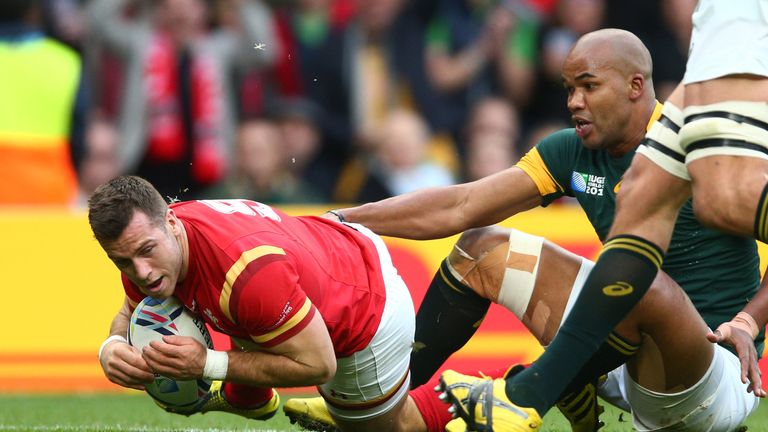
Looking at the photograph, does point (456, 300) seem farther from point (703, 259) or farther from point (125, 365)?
point (125, 365)

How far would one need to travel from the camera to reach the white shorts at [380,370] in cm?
521

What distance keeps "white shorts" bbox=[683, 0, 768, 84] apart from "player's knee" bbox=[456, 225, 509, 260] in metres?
1.14

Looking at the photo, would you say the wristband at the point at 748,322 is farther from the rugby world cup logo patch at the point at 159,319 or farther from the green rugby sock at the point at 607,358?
the rugby world cup logo patch at the point at 159,319

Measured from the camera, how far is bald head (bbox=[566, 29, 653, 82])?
5.35m

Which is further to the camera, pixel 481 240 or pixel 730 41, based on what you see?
pixel 481 240

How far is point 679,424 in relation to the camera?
5020 mm

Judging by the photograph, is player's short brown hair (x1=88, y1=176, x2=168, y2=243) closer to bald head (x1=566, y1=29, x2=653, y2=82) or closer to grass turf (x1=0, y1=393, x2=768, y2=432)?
grass turf (x1=0, y1=393, x2=768, y2=432)

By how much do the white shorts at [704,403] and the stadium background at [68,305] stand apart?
3131mm

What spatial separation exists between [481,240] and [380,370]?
697mm

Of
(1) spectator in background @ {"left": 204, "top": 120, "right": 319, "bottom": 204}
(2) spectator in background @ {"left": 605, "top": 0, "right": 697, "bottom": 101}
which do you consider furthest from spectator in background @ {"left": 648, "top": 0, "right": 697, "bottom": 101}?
(1) spectator in background @ {"left": 204, "top": 120, "right": 319, "bottom": 204}

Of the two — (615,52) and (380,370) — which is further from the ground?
(615,52)

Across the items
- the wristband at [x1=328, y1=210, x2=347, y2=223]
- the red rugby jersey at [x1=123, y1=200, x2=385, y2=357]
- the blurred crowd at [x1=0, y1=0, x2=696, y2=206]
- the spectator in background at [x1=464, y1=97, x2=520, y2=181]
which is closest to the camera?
the red rugby jersey at [x1=123, y1=200, x2=385, y2=357]

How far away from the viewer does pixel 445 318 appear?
5.48m

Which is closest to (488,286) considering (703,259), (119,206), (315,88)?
(703,259)
